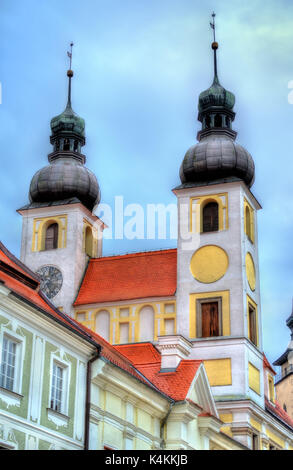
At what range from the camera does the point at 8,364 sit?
20.6m

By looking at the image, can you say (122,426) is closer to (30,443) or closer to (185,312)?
(30,443)

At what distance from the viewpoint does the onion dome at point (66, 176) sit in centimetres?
5134

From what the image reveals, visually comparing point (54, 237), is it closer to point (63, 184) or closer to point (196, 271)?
point (63, 184)

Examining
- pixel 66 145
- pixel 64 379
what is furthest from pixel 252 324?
pixel 64 379

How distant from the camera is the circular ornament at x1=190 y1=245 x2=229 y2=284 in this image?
45.8 meters

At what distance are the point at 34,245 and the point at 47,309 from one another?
27862 millimetres

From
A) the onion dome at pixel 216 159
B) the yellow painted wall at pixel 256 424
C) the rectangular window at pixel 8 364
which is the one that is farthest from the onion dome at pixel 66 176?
the rectangular window at pixel 8 364

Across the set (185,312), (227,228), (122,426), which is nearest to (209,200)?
(227,228)

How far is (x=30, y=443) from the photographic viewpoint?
20.8m

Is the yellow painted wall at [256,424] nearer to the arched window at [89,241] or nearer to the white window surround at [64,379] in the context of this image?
the arched window at [89,241]

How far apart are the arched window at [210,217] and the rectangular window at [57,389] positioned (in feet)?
81.4

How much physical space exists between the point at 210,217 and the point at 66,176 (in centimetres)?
892

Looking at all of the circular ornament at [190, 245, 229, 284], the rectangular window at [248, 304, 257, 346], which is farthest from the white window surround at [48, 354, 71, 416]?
the rectangular window at [248, 304, 257, 346]
